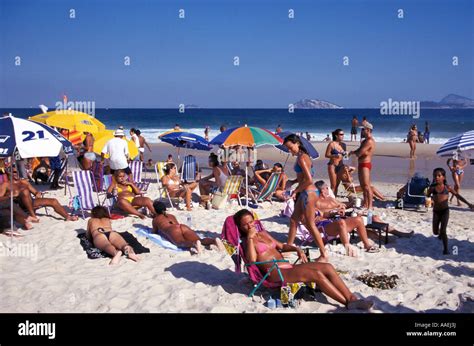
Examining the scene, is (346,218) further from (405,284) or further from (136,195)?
(136,195)

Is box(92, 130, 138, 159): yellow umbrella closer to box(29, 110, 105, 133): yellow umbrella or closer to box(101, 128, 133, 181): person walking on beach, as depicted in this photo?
box(29, 110, 105, 133): yellow umbrella

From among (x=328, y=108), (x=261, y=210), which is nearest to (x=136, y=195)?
(x=261, y=210)

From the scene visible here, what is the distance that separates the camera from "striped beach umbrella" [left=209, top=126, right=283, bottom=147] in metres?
8.31

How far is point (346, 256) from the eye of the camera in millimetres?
5992

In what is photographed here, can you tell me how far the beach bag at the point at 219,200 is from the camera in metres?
8.55

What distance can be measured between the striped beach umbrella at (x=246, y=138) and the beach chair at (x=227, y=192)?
63cm

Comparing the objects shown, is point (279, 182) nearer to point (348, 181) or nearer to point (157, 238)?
point (348, 181)

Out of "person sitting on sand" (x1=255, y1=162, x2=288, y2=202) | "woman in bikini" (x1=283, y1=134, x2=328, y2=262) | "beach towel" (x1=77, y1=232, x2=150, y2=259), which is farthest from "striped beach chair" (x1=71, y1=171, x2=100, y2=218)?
"woman in bikini" (x1=283, y1=134, x2=328, y2=262)

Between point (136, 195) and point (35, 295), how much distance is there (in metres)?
3.71

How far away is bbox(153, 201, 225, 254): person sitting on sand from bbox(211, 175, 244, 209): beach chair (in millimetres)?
1875

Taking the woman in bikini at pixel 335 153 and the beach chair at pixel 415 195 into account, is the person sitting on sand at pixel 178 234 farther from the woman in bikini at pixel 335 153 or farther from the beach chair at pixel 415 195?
the beach chair at pixel 415 195

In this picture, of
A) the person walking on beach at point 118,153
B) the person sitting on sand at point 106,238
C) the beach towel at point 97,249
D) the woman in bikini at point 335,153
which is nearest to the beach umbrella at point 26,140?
the person sitting on sand at point 106,238
